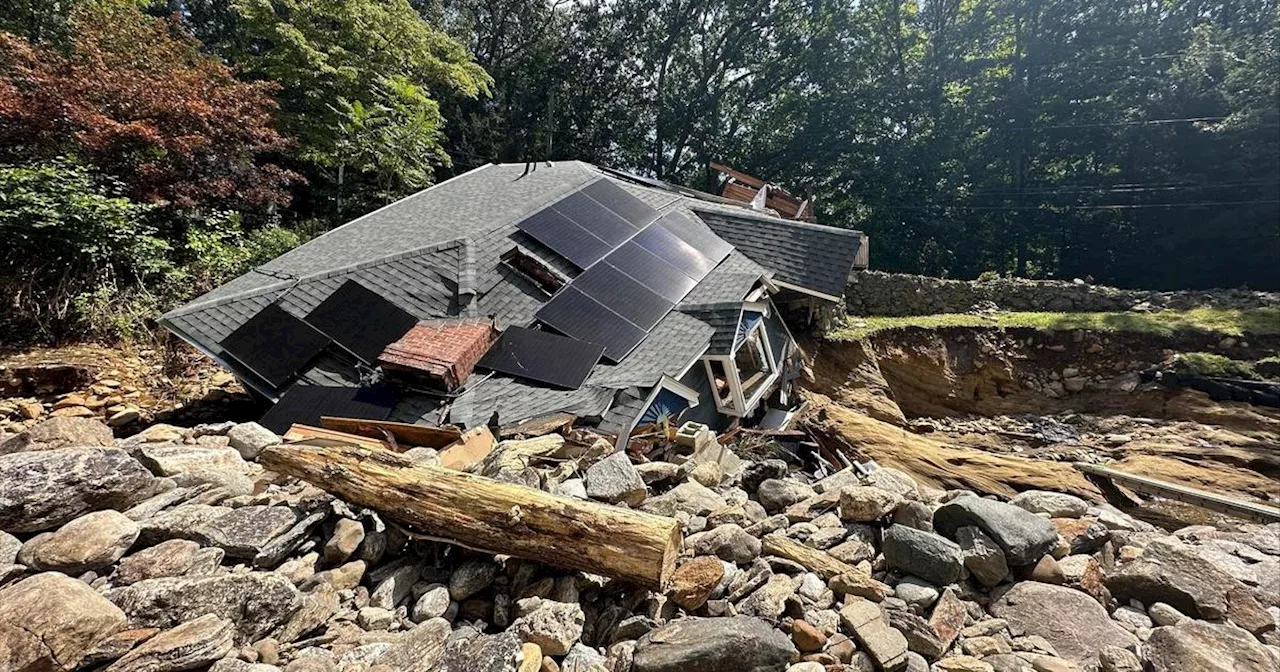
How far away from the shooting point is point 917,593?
321 cm

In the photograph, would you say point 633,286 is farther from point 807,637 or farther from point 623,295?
point 807,637

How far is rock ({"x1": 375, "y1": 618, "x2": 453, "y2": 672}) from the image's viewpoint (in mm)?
2275

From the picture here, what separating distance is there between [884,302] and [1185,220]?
1435 centimetres

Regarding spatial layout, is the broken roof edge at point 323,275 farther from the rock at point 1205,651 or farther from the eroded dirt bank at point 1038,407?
the rock at point 1205,651

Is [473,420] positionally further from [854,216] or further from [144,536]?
[854,216]

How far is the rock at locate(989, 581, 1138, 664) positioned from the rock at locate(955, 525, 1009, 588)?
0.37 feet

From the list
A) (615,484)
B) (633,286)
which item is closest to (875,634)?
(615,484)

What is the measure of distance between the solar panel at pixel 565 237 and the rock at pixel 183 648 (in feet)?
23.6

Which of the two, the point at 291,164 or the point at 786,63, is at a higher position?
the point at 786,63

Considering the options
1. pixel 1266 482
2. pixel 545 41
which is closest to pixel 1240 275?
pixel 1266 482

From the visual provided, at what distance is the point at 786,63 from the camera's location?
96.4ft

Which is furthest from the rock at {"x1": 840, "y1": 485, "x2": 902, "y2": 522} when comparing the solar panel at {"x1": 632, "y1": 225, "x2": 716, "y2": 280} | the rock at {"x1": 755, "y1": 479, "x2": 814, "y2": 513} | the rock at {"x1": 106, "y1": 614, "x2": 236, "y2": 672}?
the solar panel at {"x1": 632, "y1": 225, "x2": 716, "y2": 280}

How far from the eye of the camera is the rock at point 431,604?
270cm

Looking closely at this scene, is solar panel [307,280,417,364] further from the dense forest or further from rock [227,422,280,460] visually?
the dense forest
